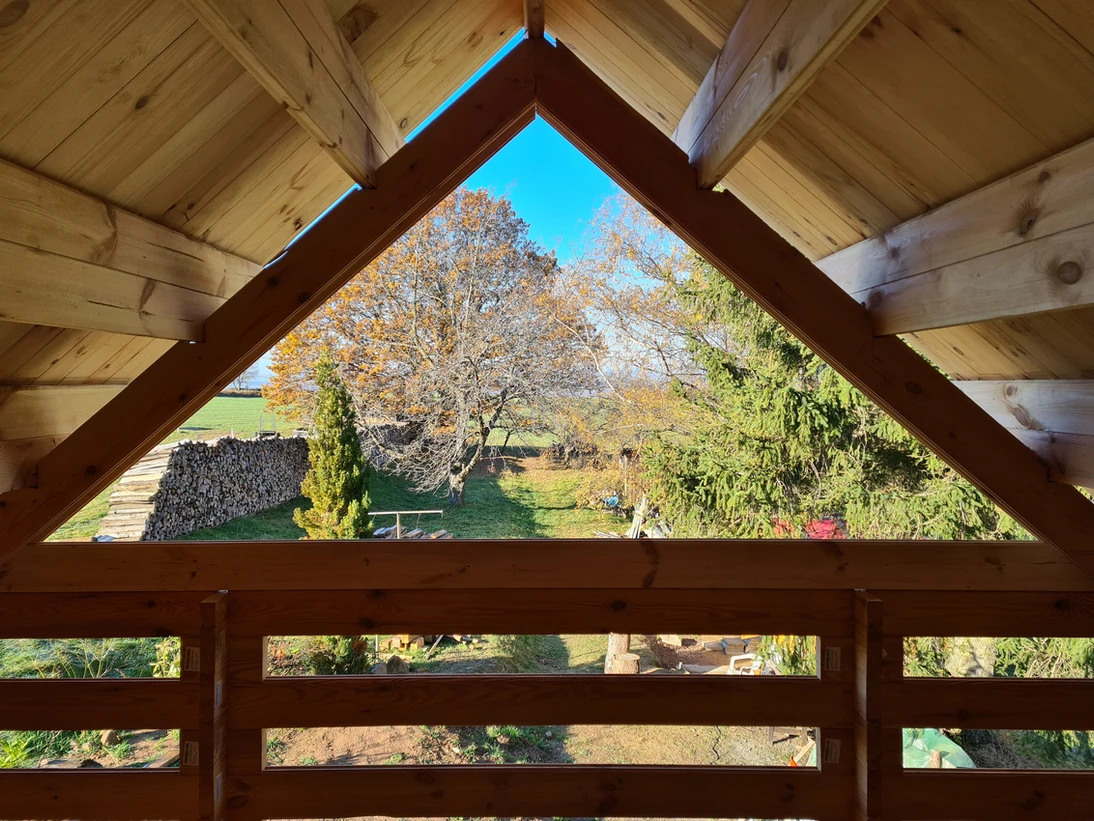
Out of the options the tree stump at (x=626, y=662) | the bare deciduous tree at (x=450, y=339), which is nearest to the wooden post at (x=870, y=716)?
the tree stump at (x=626, y=662)

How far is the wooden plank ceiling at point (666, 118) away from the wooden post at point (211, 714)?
517mm

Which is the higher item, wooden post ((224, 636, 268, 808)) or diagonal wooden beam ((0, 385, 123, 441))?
diagonal wooden beam ((0, 385, 123, 441))

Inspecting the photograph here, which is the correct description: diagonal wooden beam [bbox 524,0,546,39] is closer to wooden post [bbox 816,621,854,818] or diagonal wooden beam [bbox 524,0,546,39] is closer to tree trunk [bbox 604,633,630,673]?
wooden post [bbox 816,621,854,818]

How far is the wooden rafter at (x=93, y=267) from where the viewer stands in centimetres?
89

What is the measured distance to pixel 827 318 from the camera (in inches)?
49.0

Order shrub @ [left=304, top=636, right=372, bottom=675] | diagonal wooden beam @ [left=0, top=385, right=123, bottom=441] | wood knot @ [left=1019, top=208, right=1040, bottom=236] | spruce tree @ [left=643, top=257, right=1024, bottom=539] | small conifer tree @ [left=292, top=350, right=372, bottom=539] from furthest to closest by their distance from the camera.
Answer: small conifer tree @ [left=292, top=350, right=372, bottom=539], spruce tree @ [left=643, top=257, right=1024, bottom=539], shrub @ [left=304, top=636, right=372, bottom=675], diagonal wooden beam @ [left=0, top=385, right=123, bottom=441], wood knot @ [left=1019, top=208, right=1040, bottom=236]

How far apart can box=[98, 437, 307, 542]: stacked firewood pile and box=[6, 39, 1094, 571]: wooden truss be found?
368 centimetres

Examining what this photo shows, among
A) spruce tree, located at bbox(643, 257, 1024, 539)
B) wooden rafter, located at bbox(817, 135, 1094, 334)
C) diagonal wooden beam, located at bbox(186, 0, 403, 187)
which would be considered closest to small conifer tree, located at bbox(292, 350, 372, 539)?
spruce tree, located at bbox(643, 257, 1024, 539)

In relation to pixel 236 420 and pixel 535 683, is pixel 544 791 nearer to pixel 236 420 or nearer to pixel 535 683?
pixel 535 683

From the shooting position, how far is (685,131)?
133 centimetres

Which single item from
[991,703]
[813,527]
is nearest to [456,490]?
[813,527]

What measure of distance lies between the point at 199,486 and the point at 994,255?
559 centimetres

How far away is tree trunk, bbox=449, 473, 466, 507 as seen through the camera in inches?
241

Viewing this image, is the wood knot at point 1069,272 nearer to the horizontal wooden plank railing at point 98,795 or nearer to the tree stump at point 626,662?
the horizontal wooden plank railing at point 98,795
